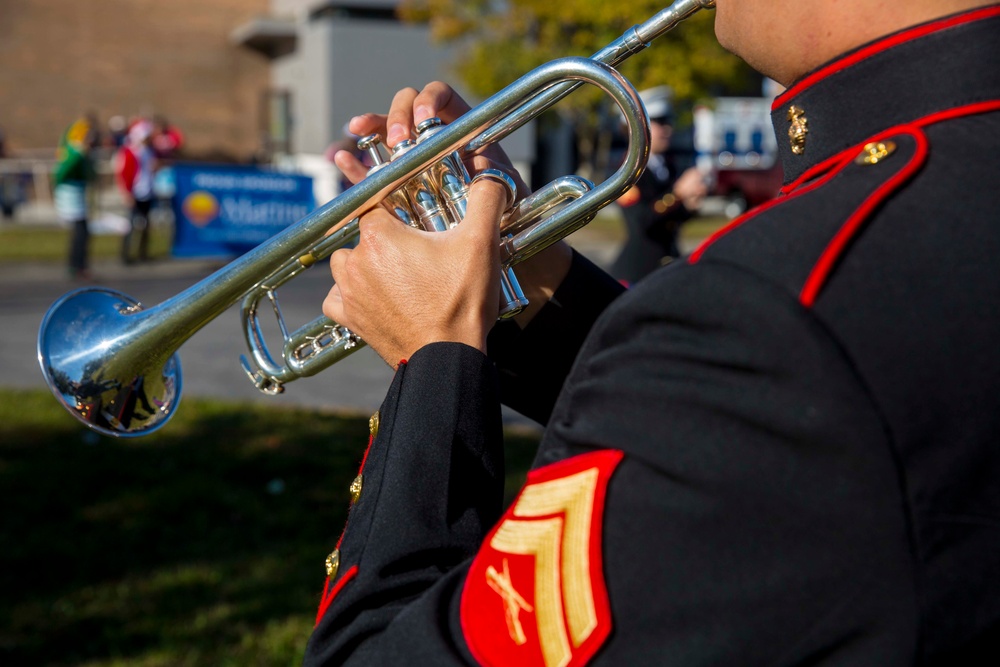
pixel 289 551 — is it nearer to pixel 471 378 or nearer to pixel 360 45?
pixel 471 378

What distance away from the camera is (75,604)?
3646 millimetres

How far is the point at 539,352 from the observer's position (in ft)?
5.94

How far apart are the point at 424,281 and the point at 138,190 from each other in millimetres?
12442

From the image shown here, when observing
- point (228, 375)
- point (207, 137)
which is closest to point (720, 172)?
point (207, 137)

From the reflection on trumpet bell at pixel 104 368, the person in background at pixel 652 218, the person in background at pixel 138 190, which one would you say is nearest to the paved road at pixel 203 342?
the person in background at pixel 138 190

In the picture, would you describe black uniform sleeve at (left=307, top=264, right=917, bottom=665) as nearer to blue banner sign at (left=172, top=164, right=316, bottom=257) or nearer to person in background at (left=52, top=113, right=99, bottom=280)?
person in background at (left=52, top=113, right=99, bottom=280)

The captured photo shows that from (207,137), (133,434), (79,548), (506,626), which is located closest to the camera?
(506,626)

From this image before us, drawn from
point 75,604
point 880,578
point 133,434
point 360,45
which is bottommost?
point 360,45

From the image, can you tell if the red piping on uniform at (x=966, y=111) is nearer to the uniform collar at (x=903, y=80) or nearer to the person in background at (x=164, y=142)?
the uniform collar at (x=903, y=80)

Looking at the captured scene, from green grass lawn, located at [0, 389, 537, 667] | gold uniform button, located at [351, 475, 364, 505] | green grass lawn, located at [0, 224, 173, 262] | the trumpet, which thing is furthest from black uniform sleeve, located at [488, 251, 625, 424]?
green grass lawn, located at [0, 224, 173, 262]

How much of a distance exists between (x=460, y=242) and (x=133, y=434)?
1.12m

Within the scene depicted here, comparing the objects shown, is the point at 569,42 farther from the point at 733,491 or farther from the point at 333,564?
the point at 733,491

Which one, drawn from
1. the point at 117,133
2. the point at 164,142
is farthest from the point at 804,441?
the point at 117,133

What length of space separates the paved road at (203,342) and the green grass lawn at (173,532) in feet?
2.57
